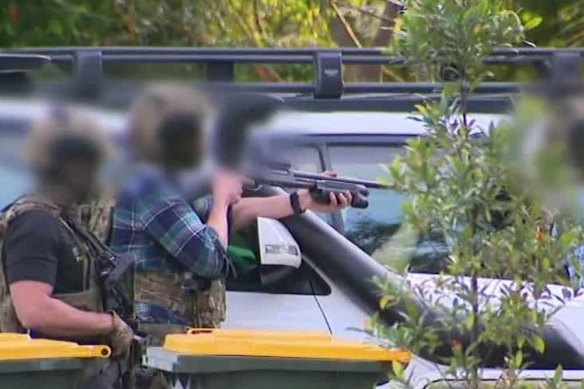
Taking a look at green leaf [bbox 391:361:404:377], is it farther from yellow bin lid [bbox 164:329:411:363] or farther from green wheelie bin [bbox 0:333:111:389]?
green wheelie bin [bbox 0:333:111:389]

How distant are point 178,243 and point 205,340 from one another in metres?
0.86

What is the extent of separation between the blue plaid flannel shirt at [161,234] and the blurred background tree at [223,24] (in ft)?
18.9

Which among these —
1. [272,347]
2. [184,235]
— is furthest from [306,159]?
[272,347]

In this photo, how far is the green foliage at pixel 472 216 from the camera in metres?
3.57

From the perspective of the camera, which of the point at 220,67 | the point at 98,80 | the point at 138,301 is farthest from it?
the point at 220,67

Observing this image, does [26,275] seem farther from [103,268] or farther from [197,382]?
[197,382]

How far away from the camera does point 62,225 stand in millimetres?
4699

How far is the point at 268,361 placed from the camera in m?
4.07

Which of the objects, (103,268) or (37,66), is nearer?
(103,268)

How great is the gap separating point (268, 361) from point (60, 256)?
3.04 ft

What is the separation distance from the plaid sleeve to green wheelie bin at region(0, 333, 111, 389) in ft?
2.49

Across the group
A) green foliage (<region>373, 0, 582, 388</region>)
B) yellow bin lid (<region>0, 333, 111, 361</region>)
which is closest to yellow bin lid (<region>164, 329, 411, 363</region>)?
yellow bin lid (<region>0, 333, 111, 361</region>)

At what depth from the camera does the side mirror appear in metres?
5.26

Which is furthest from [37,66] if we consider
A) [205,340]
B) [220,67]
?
[205,340]
